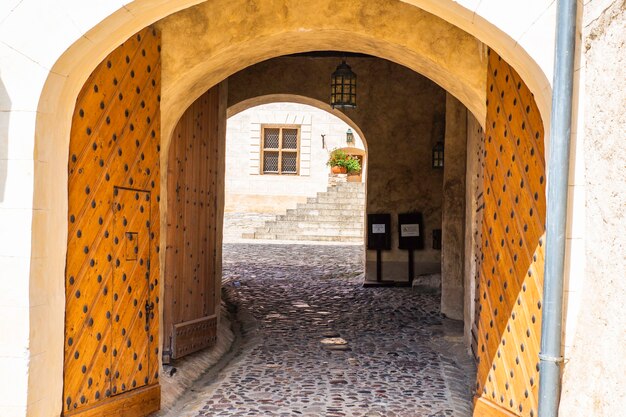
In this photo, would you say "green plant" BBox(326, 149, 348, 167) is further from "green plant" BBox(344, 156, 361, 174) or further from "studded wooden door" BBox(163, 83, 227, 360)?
"studded wooden door" BBox(163, 83, 227, 360)

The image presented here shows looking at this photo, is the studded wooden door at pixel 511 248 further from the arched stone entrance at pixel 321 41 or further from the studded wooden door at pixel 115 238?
the studded wooden door at pixel 115 238

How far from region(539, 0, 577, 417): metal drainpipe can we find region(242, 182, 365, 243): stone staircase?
17.2 meters

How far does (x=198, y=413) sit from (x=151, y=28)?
2544 mm

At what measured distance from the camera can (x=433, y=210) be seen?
11.1 m

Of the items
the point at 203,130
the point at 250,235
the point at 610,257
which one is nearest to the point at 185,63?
the point at 203,130

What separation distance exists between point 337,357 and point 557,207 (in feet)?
12.5

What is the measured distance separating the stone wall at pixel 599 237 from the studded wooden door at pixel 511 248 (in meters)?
0.46

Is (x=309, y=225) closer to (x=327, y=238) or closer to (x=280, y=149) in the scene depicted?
(x=327, y=238)

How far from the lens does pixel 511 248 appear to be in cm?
357

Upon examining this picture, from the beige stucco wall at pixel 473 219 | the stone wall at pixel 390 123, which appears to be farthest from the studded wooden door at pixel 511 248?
the stone wall at pixel 390 123

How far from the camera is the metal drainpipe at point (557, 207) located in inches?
105

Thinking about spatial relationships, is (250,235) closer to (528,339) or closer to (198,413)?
(198,413)

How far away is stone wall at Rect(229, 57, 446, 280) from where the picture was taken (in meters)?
11.1

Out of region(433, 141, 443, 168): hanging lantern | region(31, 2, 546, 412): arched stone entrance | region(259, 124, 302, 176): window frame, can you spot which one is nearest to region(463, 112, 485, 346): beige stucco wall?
region(31, 2, 546, 412): arched stone entrance
